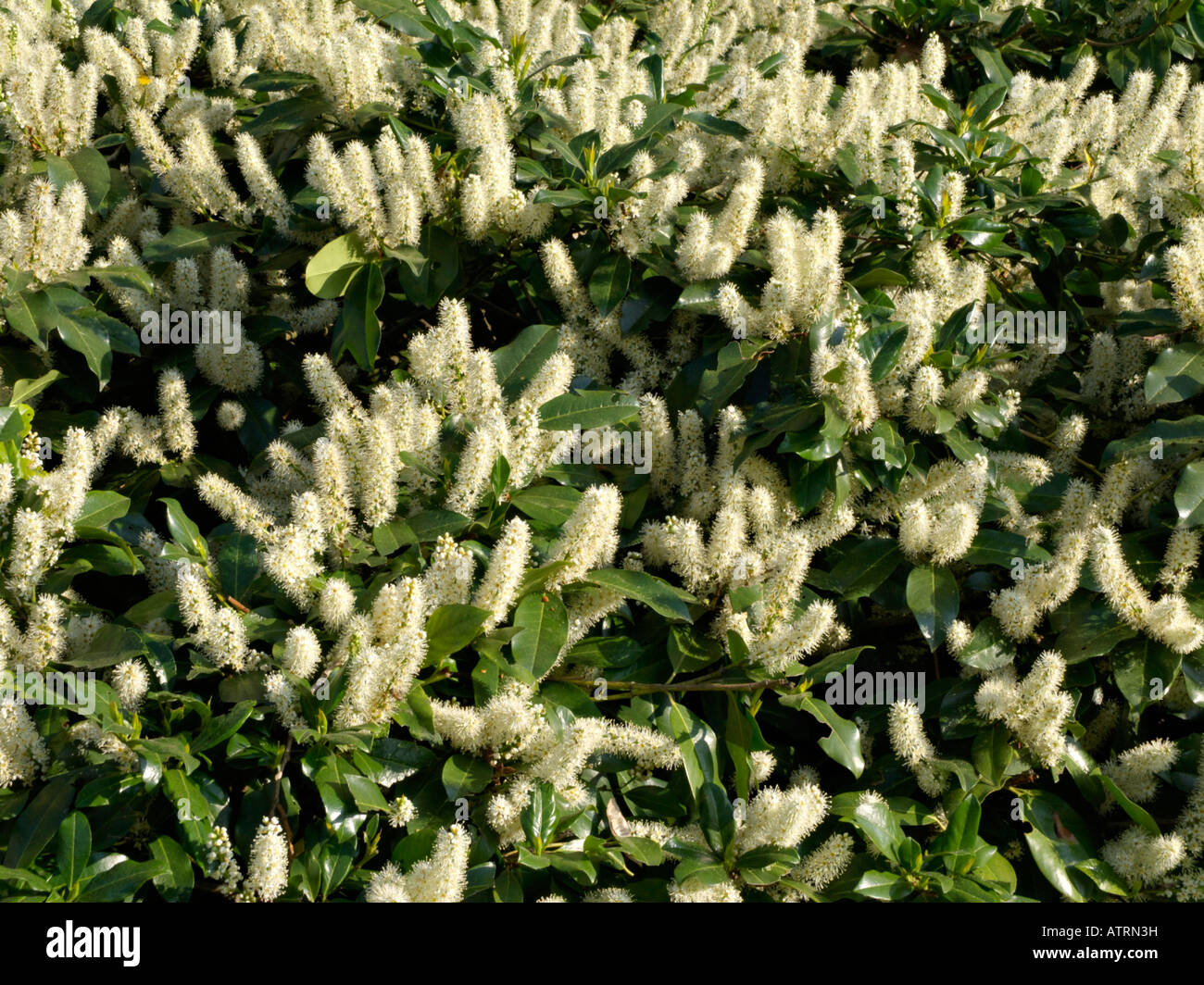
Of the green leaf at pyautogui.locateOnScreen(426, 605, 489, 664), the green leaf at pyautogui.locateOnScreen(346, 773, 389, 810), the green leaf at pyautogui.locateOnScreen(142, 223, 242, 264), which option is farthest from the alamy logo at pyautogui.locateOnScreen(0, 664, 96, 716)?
the green leaf at pyautogui.locateOnScreen(142, 223, 242, 264)

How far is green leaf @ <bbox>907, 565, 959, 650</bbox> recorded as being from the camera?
3.34 m

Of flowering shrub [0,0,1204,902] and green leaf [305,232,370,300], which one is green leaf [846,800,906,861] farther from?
green leaf [305,232,370,300]

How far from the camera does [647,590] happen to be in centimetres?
316

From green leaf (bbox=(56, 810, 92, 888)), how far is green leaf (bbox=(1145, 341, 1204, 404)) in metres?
3.11

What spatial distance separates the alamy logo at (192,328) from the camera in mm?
3945

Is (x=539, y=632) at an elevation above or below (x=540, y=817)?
above

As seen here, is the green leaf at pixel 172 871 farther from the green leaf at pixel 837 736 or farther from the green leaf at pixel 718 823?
the green leaf at pixel 837 736

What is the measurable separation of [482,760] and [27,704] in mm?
1133

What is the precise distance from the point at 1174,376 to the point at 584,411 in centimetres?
180

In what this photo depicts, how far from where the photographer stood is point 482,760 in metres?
2.97

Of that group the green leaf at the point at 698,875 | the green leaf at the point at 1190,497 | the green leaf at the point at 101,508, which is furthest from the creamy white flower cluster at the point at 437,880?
the green leaf at the point at 1190,497

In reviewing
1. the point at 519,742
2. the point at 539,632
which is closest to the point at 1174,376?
the point at 539,632

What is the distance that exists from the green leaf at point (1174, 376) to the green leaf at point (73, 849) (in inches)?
122
